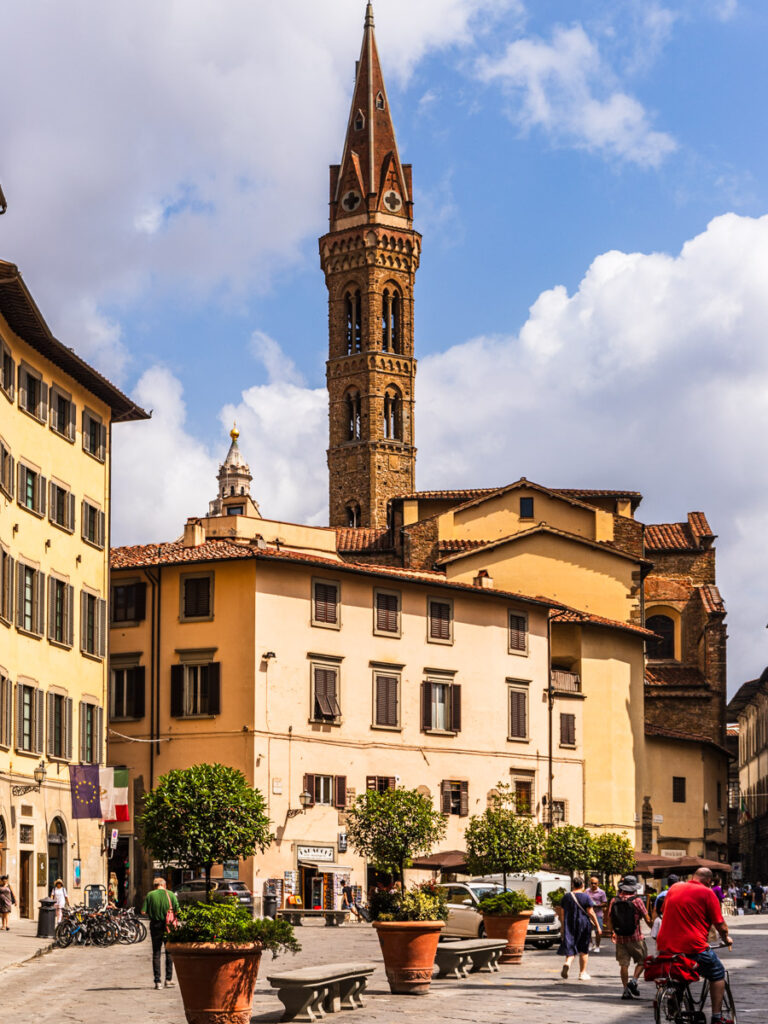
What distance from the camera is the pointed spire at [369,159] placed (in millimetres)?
131375

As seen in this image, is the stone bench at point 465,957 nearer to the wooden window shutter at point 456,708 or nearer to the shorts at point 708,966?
the shorts at point 708,966

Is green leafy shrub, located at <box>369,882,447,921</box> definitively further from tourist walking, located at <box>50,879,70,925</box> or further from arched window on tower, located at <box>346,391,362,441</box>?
arched window on tower, located at <box>346,391,362,441</box>

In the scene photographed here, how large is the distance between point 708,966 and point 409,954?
25.3 ft

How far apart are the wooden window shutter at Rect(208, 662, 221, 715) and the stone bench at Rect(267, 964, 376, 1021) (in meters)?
34.0

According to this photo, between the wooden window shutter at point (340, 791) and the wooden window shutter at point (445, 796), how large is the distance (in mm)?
4181

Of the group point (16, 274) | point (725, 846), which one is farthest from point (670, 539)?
point (16, 274)

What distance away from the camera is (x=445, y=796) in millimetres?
60188

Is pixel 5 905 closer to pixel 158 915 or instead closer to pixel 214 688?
pixel 158 915

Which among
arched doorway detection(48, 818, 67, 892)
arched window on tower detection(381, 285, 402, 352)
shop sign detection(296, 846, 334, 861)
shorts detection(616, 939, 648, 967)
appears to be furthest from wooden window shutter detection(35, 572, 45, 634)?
arched window on tower detection(381, 285, 402, 352)

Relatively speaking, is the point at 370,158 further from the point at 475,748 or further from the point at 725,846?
the point at 475,748

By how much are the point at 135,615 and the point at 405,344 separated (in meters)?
74.8

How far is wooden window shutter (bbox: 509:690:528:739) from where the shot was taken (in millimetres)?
63125

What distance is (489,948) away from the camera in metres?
27.7

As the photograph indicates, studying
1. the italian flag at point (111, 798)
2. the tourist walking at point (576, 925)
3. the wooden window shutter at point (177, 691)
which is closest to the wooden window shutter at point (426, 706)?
the wooden window shutter at point (177, 691)
